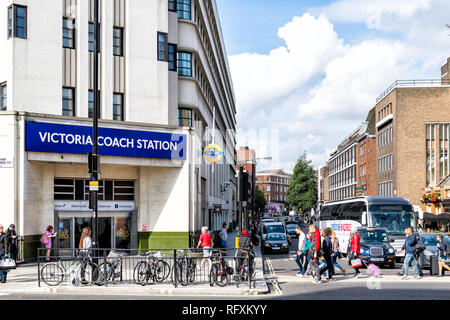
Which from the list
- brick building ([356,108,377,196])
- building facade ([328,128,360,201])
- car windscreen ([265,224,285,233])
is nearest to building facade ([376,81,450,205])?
brick building ([356,108,377,196])

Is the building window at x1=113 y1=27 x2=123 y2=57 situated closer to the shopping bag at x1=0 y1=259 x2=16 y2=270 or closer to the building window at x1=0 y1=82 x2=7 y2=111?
the building window at x1=0 y1=82 x2=7 y2=111

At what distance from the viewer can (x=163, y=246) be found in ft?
91.7

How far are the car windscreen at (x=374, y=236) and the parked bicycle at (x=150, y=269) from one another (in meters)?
12.2

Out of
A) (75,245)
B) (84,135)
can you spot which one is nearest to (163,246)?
(75,245)

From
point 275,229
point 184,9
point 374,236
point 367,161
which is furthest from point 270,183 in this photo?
point 374,236

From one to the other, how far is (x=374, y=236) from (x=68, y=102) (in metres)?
15.9

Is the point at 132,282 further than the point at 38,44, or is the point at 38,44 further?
the point at 38,44

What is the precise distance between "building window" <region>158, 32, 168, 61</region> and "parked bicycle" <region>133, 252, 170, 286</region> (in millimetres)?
15400

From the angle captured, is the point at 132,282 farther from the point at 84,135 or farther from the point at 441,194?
the point at 441,194

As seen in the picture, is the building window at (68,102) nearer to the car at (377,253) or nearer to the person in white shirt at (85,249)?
the person in white shirt at (85,249)

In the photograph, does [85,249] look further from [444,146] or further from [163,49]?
[444,146]

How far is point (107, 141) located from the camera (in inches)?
1016
